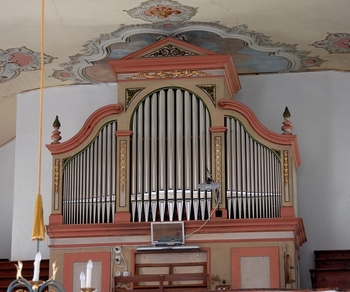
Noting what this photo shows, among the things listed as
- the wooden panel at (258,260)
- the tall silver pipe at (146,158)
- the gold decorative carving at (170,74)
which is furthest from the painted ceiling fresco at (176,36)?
the wooden panel at (258,260)

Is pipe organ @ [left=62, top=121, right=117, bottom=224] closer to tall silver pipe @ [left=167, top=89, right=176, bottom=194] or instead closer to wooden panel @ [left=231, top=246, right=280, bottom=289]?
tall silver pipe @ [left=167, top=89, right=176, bottom=194]

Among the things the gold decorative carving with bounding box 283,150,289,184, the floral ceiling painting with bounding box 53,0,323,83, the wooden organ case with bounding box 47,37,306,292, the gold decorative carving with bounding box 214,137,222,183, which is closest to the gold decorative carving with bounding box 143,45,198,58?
the wooden organ case with bounding box 47,37,306,292

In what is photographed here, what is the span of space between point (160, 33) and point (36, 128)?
3.01 m

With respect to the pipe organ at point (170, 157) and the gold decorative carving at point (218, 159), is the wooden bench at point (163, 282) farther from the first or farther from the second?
the gold decorative carving at point (218, 159)

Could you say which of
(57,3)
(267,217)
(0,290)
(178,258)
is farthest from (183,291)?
Answer: (57,3)

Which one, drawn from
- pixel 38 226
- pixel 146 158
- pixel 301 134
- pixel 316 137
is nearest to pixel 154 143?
pixel 146 158

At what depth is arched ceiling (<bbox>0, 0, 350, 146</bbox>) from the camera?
36.7 feet

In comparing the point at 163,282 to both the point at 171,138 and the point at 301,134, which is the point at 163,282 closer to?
the point at 171,138

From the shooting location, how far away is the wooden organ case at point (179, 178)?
11422 mm

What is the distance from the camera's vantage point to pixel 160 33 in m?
12.3

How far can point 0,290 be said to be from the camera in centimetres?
1256

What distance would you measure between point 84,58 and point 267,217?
145 inches

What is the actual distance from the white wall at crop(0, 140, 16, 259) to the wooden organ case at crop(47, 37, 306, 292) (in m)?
3.22

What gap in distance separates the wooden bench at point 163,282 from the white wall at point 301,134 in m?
2.28
